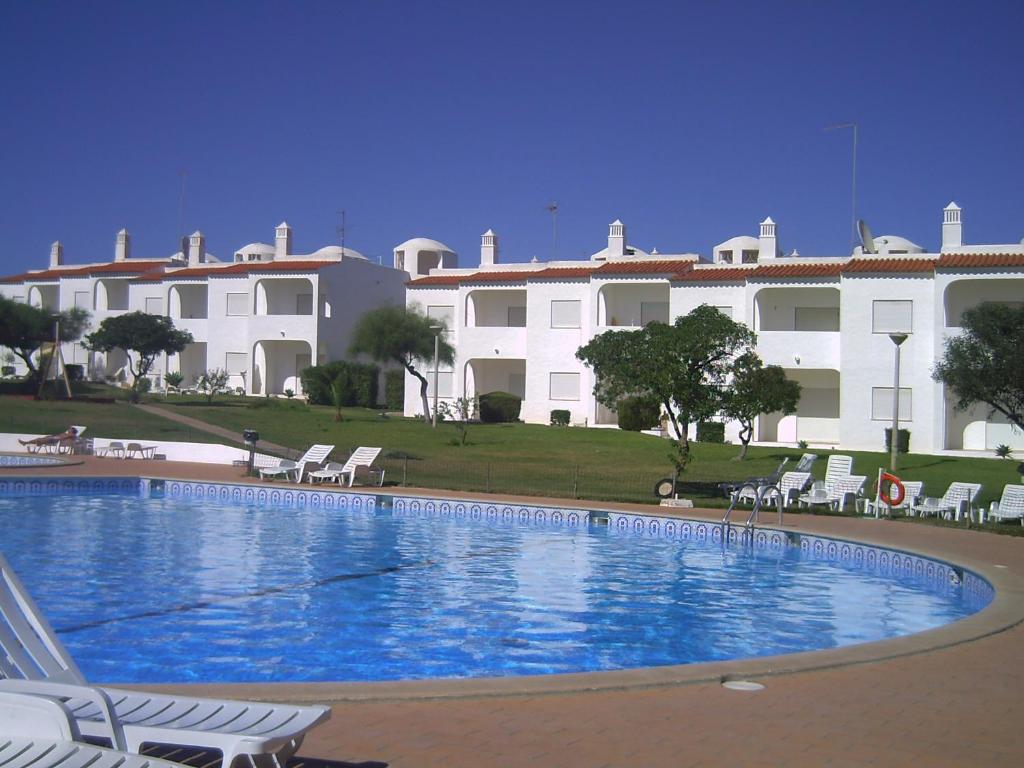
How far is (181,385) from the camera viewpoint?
52625mm


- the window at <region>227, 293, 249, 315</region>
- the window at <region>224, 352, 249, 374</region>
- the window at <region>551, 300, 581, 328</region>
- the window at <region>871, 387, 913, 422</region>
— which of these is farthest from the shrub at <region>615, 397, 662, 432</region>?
the window at <region>227, 293, 249, 315</region>

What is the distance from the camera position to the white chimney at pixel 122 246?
58.9m

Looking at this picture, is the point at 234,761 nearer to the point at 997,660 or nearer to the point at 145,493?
the point at 997,660

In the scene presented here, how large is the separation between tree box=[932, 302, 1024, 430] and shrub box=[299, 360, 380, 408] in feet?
93.7

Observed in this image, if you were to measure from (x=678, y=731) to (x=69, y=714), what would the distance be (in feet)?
10.3

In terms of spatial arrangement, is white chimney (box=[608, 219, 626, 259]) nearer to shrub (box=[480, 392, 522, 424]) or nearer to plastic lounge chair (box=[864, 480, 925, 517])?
shrub (box=[480, 392, 522, 424])

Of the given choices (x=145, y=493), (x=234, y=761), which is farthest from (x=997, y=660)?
(x=145, y=493)

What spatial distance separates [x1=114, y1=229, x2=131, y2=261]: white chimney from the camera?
58.9 meters

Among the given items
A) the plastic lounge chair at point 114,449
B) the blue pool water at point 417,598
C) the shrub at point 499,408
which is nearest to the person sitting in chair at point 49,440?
the plastic lounge chair at point 114,449

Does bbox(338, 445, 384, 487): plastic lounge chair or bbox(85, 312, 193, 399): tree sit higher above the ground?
bbox(85, 312, 193, 399): tree

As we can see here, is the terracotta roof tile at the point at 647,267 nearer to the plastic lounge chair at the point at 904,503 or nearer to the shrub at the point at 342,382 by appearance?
the shrub at the point at 342,382

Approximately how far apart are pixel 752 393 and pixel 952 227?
19.2 m

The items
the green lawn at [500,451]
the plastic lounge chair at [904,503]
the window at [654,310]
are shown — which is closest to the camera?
the plastic lounge chair at [904,503]

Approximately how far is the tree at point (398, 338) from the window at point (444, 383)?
9.78 feet
